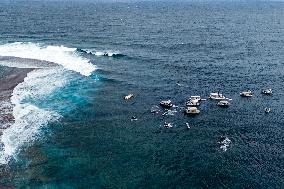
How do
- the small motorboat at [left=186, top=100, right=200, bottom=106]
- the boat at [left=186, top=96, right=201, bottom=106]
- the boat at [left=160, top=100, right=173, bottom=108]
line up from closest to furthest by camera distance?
1. the boat at [left=160, top=100, right=173, bottom=108]
2. the small motorboat at [left=186, top=100, right=200, bottom=106]
3. the boat at [left=186, top=96, right=201, bottom=106]

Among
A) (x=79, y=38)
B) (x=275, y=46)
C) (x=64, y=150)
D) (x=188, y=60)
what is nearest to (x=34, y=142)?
(x=64, y=150)

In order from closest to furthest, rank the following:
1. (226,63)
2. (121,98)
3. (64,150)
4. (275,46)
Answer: (64,150)
(121,98)
(226,63)
(275,46)

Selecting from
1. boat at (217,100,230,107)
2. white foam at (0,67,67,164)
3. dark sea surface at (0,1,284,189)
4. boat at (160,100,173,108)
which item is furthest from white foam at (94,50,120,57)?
boat at (217,100,230,107)

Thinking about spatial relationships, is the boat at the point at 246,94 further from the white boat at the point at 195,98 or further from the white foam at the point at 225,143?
the white foam at the point at 225,143

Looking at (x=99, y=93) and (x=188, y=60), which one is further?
(x=188, y=60)

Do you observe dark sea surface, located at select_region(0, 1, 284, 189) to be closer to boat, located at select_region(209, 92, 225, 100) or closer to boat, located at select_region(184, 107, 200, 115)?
boat, located at select_region(184, 107, 200, 115)

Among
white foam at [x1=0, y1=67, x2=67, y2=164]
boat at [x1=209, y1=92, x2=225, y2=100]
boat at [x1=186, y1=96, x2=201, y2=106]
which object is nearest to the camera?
white foam at [x1=0, y1=67, x2=67, y2=164]

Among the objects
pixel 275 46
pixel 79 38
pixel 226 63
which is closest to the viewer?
pixel 226 63

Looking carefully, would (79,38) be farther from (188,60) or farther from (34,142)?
(34,142)
